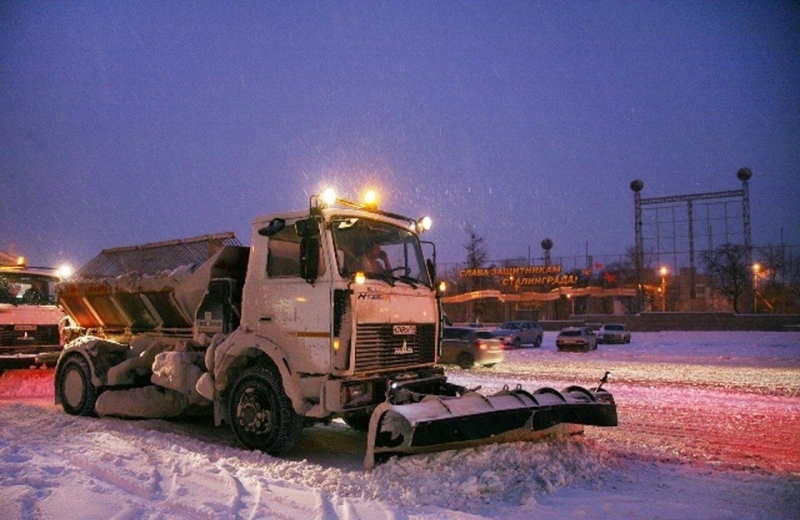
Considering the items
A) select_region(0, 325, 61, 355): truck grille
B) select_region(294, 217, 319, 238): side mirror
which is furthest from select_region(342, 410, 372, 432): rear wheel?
select_region(0, 325, 61, 355): truck grille

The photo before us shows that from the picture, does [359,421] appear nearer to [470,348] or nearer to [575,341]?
[470,348]

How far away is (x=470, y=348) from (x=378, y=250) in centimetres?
1484

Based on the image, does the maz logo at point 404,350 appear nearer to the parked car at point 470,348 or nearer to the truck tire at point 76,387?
the truck tire at point 76,387

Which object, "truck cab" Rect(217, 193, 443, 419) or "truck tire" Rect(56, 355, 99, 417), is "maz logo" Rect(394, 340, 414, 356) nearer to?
"truck cab" Rect(217, 193, 443, 419)

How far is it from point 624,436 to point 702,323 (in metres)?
41.1

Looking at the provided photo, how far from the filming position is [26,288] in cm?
1388

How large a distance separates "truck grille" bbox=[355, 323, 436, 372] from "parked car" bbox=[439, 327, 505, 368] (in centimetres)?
1413

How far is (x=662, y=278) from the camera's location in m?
62.5

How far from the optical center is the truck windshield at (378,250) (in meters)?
7.49

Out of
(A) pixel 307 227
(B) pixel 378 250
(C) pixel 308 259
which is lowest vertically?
(C) pixel 308 259

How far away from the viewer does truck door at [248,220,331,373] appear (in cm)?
714

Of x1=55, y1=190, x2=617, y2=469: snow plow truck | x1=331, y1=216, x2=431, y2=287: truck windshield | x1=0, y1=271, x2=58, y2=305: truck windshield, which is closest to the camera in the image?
x1=55, y1=190, x2=617, y2=469: snow plow truck

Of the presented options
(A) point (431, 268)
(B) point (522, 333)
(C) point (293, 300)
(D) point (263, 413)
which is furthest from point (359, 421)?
(B) point (522, 333)

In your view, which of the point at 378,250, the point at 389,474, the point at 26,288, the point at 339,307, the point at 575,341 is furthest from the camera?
the point at 575,341
